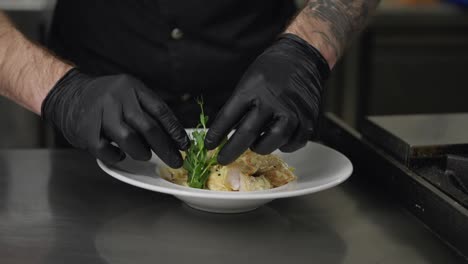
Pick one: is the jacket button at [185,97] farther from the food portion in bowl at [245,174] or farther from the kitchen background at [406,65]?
the kitchen background at [406,65]

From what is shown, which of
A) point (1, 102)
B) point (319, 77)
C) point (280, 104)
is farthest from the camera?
point (1, 102)

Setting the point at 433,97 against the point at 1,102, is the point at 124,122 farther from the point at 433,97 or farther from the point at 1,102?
the point at 433,97

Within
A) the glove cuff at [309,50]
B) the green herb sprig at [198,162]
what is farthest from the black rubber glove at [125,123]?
the glove cuff at [309,50]

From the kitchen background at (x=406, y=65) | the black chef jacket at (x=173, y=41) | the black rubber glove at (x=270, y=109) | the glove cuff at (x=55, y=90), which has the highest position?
the black rubber glove at (x=270, y=109)

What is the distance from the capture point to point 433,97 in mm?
3162

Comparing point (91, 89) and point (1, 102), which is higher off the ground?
point (91, 89)

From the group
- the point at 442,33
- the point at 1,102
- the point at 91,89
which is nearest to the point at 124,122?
the point at 91,89

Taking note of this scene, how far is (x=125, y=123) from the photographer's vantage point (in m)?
1.06

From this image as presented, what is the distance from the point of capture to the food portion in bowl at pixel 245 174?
3.47ft

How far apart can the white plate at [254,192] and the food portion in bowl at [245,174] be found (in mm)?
22

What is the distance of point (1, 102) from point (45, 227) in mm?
1731

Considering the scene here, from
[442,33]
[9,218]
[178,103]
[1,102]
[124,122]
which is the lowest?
[1,102]

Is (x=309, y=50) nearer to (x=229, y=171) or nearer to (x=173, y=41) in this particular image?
(x=229, y=171)

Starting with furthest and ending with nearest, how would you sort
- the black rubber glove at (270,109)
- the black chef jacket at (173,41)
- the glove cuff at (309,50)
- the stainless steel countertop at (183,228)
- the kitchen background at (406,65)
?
the kitchen background at (406,65), the black chef jacket at (173,41), the glove cuff at (309,50), the black rubber glove at (270,109), the stainless steel countertop at (183,228)
